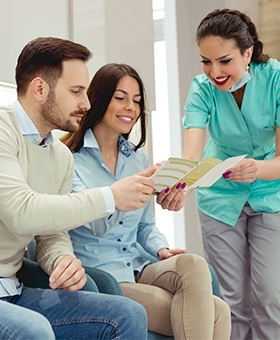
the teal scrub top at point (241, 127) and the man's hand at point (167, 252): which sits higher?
the teal scrub top at point (241, 127)

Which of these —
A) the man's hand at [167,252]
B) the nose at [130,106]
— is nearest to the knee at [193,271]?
the man's hand at [167,252]

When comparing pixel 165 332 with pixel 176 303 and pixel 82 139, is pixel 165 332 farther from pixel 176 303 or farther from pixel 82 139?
pixel 82 139

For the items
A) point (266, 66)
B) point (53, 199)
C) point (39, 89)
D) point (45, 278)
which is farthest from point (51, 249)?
point (266, 66)

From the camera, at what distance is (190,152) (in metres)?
2.60

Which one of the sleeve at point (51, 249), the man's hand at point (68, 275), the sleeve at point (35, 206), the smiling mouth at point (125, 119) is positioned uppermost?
the smiling mouth at point (125, 119)

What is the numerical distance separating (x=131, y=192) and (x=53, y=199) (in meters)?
0.23

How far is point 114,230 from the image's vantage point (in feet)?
7.28

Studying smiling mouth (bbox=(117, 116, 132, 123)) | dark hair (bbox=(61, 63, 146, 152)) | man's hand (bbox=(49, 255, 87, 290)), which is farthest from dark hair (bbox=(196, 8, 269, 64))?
man's hand (bbox=(49, 255, 87, 290))

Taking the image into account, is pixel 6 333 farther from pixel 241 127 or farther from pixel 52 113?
pixel 241 127

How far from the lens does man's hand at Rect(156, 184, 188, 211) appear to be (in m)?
2.04

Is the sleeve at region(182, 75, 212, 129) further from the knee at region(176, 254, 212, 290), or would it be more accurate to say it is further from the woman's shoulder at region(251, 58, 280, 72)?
the knee at region(176, 254, 212, 290)

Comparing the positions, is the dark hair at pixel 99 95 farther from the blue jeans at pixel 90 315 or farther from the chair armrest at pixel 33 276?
the blue jeans at pixel 90 315

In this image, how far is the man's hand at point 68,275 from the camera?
167 cm

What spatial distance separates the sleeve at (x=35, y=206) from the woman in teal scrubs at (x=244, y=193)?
3.26 ft
